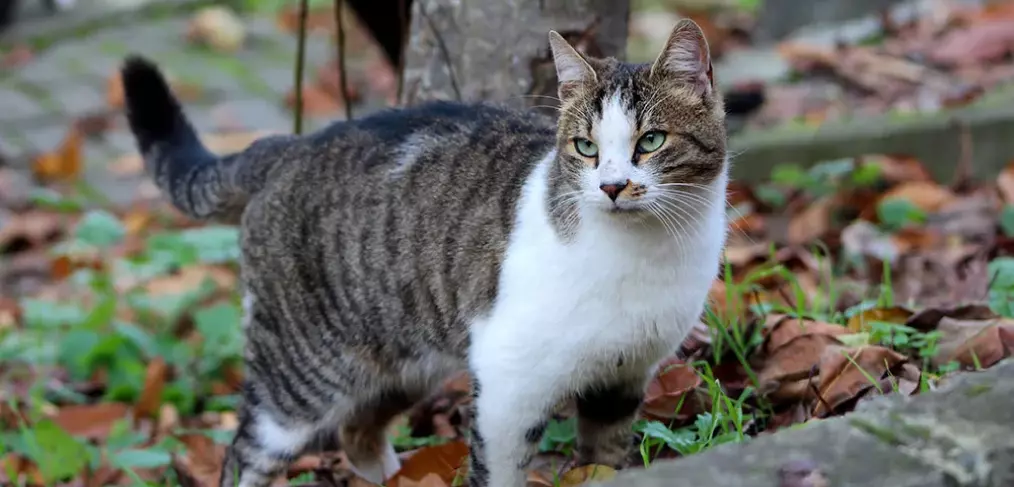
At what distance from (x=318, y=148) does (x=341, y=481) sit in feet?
2.83

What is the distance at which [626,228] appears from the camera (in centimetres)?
213

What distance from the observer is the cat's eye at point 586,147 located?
2127 mm

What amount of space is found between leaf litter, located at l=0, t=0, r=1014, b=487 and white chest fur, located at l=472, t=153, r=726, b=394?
19 centimetres

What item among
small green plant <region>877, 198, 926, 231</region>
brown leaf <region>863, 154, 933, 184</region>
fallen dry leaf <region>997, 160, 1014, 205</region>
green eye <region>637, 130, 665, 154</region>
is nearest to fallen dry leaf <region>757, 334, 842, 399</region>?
green eye <region>637, 130, 665, 154</region>

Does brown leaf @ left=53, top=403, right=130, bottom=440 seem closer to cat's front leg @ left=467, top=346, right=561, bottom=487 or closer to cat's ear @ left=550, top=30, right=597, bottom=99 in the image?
cat's front leg @ left=467, top=346, right=561, bottom=487

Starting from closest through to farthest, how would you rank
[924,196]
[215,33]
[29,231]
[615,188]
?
[615,188]
[924,196]
[29,231]
[215,33]

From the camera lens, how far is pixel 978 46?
5816 mm

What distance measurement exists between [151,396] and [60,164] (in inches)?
117

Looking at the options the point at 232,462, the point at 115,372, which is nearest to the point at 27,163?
the point at 115,372

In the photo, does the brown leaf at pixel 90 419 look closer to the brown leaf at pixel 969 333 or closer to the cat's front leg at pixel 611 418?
the cat's front leg at pixel 611 418

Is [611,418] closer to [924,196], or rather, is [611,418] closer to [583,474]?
[583,474]

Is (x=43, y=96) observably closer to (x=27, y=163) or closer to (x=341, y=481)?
(x=27, y=163)

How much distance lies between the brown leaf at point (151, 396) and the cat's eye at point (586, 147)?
2.12 metres

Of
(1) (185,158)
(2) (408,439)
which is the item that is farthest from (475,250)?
(1) (185,158)
